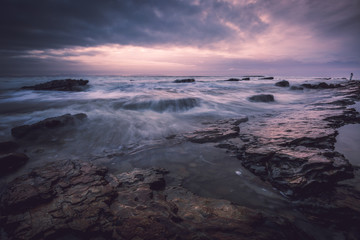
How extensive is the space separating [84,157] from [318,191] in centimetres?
432

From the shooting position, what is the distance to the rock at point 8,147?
4.04 metres

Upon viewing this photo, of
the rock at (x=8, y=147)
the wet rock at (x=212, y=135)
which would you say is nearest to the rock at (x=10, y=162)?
the rock at (x=8, y=147)

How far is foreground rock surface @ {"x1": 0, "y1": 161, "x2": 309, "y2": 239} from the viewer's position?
1.67 meters

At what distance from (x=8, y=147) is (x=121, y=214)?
4255mm

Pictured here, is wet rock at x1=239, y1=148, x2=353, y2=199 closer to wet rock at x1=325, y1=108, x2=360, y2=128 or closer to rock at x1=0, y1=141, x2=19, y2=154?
wet rock at x1=325, y1=108, x2=360, y2=128

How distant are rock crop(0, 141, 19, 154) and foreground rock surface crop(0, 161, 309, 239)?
2329 millimetres

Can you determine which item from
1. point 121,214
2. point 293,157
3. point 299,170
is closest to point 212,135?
point 293,157

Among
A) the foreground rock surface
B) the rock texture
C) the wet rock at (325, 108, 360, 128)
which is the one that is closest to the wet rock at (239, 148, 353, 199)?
the rock texture

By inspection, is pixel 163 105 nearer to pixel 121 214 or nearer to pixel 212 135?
pixel 212 135

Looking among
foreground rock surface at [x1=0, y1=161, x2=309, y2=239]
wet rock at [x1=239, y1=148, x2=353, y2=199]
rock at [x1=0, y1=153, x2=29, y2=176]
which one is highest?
wet rock at [x1=239, y1=148, x2=353, y2=199]

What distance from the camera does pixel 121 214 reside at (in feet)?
6.13

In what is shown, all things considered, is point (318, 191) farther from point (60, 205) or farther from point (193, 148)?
point (60, 205)

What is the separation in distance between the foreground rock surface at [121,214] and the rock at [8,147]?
2.33 metres

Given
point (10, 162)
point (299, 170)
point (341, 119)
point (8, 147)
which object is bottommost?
point (8, 147)
